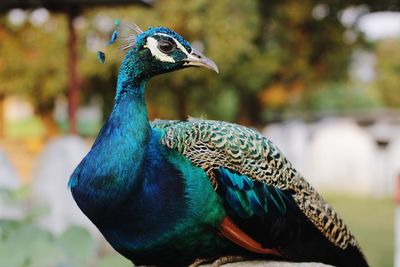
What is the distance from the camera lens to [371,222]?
880cm

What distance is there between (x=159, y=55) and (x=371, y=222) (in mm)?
7635

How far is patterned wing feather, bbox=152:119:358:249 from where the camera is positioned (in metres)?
1.75

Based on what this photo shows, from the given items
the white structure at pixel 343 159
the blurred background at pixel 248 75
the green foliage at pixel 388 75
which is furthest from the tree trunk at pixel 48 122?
the green foliage at pixel 388 75

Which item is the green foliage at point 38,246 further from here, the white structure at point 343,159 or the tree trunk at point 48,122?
the white structure at point 343,159

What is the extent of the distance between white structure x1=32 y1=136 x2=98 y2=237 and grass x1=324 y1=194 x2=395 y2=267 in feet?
9.22

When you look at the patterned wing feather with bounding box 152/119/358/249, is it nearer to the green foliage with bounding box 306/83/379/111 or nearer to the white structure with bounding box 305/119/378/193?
the white structure with bounding box 305/119/378/193

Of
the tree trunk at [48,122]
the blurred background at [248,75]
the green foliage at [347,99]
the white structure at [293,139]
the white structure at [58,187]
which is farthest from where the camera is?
the green foliage at [347,99]

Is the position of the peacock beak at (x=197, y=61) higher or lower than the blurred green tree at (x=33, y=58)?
higher

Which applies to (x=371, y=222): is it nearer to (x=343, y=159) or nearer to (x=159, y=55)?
(x=343, y=159)

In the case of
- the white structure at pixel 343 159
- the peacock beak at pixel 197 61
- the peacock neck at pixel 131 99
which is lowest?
the white structure at pixel 343 159

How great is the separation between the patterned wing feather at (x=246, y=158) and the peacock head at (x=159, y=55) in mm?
200

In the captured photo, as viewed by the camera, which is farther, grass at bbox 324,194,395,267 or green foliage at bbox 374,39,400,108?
green foliage at bbox 374,39,400,108

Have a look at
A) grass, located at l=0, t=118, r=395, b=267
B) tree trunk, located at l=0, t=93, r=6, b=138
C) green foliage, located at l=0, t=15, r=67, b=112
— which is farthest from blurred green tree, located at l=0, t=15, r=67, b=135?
grass, located at l=0, t=118, r=395, b=267

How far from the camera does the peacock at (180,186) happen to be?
5.39 feet
